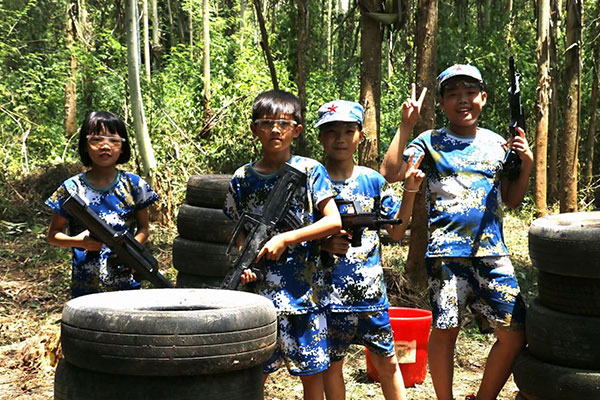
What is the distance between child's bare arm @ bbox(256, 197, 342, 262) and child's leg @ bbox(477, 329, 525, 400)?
1242 mm

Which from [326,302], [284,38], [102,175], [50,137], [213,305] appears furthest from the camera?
[284,38]

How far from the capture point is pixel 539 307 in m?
3.87

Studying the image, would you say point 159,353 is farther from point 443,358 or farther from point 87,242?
point 443,358

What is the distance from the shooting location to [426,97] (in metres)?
6.45

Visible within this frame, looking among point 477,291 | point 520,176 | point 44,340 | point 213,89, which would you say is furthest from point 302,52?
point 477,291

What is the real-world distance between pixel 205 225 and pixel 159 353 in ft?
11.0

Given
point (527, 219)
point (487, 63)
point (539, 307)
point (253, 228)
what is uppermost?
point (487, 63)

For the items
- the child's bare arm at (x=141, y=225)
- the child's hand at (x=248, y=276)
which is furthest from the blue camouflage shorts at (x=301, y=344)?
the child's bare arm at (x=141, y=225)

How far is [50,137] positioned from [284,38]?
6560 mm

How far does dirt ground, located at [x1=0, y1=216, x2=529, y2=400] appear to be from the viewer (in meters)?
4.74

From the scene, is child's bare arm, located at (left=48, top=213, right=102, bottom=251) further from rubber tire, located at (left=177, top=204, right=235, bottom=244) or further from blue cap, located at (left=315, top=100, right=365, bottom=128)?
rubber tire, located at (left=177, top=204, right=235, bottom=244)

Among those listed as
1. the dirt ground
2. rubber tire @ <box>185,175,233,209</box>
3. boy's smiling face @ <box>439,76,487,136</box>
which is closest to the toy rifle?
boy's smiling face @ <box>439,76,487,136</box>

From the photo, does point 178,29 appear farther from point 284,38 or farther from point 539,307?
point 539,307

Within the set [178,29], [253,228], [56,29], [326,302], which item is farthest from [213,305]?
[178,29]
